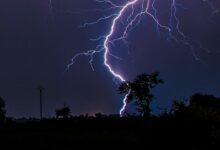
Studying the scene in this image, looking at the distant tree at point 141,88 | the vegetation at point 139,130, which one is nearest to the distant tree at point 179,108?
the vegetation at point 139,130

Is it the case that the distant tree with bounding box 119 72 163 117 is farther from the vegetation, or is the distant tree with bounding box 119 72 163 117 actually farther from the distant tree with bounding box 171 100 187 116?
the distant tree with bounding box 171 100 187 116

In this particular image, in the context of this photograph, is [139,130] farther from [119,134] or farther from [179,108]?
[179,108]

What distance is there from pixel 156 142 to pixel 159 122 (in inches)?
25.5

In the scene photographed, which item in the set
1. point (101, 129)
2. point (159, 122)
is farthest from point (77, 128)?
point (159, 122)

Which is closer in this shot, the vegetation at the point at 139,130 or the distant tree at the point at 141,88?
the vegetation at the point at 139,130

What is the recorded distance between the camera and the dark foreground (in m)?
17.4

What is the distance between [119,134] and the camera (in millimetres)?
28422

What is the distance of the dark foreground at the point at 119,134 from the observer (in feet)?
57.1

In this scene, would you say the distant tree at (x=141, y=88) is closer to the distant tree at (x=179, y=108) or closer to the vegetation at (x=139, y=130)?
the vegetation at (x=139, y=130)

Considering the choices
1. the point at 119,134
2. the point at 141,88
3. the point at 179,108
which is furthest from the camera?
the point at 141,88

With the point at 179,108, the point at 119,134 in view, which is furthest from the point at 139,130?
the point at 179,108

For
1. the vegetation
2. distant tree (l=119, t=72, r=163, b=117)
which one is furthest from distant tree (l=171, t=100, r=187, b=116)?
distant tree (l=119, t=72, r=163, b=117)

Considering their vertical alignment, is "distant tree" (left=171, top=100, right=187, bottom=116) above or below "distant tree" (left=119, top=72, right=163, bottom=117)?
below

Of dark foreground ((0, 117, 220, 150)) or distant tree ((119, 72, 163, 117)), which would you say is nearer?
dark foreground ((0, 117, 220, 150))
